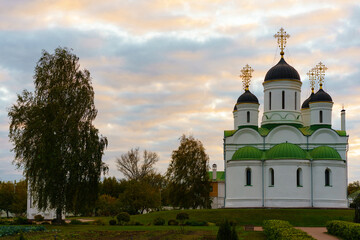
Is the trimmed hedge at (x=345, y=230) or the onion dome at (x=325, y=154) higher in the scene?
the onion dome at (x=325, y=154)

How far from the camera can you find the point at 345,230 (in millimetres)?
24172

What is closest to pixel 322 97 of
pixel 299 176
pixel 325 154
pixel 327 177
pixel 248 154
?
pixel 325 154

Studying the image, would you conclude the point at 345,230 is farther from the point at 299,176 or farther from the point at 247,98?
the point at 247,98

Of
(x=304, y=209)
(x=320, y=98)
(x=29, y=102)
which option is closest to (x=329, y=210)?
(x=304, y=209)

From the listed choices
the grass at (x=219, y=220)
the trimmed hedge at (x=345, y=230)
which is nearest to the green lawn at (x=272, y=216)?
the grass at (x=219, y=220)

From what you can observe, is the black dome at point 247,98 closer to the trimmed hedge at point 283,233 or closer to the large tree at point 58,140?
the large tree at point 58,140

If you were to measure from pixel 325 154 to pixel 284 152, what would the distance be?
394 centimetres

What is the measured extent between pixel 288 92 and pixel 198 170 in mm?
14022

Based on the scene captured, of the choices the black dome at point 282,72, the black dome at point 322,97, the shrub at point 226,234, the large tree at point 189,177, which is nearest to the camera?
the shrub at point 226,234

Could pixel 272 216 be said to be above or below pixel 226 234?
below

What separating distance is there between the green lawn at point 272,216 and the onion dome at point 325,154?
519cm

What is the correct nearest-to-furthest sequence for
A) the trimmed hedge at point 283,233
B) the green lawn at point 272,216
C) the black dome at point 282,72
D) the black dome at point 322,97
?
1. the trimmed hedge at point 283,233
2. the green lawn at point 272,216
3. the black dome at point 322,97
4. the black dome at point 282,72

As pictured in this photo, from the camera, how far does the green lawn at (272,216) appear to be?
37.9 meters

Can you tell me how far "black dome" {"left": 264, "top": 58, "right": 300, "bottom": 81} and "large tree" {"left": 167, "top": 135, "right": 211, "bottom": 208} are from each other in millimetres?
12438
